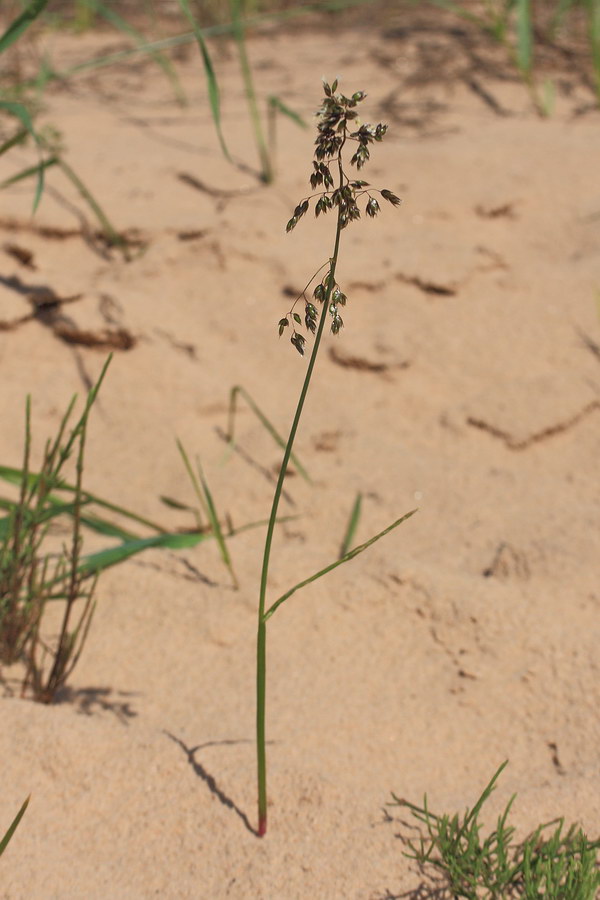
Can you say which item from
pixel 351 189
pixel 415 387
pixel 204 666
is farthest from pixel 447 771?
pixel 415 387

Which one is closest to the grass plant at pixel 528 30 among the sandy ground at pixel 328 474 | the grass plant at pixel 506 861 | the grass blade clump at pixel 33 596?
the sandy ground at pixel 328 474

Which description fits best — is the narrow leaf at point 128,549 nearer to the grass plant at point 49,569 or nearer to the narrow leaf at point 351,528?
the grass plant at point 49,569

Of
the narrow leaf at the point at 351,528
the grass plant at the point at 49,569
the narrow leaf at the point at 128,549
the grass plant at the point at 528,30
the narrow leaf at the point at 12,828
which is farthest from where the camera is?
the grass plant at the point at 528,30

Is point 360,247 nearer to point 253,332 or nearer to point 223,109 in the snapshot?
point 253,332

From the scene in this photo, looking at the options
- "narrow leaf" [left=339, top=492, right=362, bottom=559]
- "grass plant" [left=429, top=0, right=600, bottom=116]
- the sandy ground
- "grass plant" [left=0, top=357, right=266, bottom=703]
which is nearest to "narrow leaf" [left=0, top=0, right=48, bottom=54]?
the sandy ground

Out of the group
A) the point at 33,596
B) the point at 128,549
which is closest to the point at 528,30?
the point at 128,549
